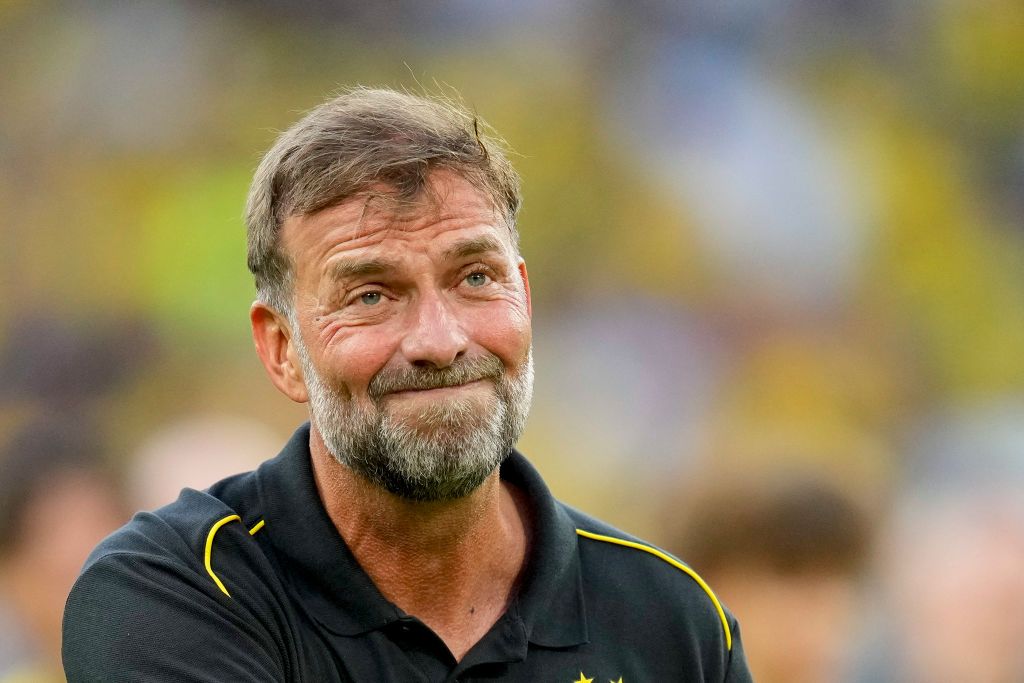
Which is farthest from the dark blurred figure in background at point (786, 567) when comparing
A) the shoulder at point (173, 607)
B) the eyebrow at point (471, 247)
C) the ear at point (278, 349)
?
the shoulder at point (173, 607)

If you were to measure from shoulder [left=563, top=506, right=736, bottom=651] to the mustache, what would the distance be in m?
0.49

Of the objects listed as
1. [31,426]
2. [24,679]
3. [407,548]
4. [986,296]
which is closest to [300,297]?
[407,548]

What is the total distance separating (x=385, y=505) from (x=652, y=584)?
20.6 inches

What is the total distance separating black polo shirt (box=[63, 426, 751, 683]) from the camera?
79.1 inches

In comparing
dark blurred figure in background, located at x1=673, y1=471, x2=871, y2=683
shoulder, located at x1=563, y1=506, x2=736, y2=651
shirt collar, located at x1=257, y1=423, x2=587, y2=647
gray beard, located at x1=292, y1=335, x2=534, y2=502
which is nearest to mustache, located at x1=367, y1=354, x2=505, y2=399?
gray beard, located at x1=292, y1=335, x2=534, y2=502

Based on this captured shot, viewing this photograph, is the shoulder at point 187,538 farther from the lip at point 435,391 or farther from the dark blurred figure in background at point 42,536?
the dark blurred figure in background at point 42,536

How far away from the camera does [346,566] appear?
222cm

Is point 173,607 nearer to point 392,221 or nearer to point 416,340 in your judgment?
point 416,340

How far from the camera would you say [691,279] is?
7.24 meters

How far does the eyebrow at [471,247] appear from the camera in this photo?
2201mm

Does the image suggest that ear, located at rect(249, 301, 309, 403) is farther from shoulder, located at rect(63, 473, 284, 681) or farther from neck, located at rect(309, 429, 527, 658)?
shoulder, located at rect(63, 473, 284, 681)

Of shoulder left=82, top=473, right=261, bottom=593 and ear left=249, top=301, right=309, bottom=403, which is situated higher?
ear left=249, top=301, right=309, bottom=403

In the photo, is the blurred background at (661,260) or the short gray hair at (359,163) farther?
the blurred background at (661,260)

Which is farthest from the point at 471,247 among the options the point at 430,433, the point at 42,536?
the point at 42,536
